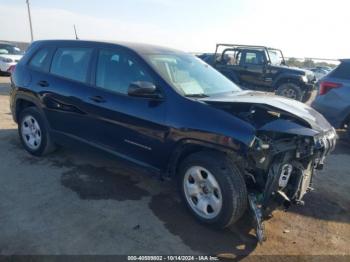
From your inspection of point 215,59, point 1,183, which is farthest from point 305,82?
point 1,183

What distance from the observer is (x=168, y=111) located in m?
3.60

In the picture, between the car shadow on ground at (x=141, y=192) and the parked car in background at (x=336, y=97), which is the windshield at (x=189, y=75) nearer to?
the car shadow on ground at (x=141, y=192)

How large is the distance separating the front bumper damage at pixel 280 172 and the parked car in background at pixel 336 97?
11.4 feet

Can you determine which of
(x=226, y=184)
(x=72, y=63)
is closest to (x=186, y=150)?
(x=226, y=184)

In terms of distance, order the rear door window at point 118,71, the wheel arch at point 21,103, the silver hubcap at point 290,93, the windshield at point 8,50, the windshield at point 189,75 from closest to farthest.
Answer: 1. the windshield at point 189,75
2. the rear door window at point 118,71
3. the wheel arch at point 21,103
4. the silver hubcap at point 290,93
5. the windshield at point 8,50

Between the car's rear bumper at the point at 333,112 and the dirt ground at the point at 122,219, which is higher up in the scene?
the car's rear bumper at the point at 333,112

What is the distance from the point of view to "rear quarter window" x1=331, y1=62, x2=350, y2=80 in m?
6.75

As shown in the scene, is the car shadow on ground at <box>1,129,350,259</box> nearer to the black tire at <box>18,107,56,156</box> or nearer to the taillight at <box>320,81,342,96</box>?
the black tire at <box>18,107,56,156</box>

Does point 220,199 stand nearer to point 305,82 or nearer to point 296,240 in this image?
point 296,240

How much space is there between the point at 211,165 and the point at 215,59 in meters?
10.8

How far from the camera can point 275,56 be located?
1319cm

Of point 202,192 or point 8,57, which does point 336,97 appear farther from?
point 8,57

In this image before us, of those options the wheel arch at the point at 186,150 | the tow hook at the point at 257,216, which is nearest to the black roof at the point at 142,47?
the wheel arch at the point at 186,150

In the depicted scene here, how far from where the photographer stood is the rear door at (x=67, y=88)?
4.45 m
